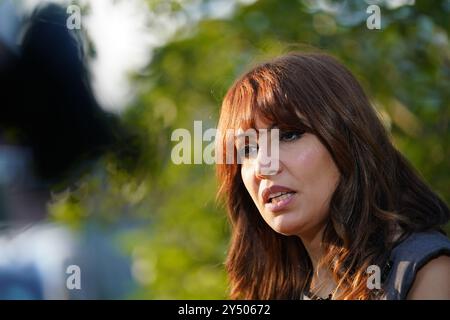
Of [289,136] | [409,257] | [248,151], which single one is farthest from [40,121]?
[409,257]

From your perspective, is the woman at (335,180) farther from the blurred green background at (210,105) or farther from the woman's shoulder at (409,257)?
the blurred green background at (210,105)

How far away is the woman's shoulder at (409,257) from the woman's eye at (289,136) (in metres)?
0.29

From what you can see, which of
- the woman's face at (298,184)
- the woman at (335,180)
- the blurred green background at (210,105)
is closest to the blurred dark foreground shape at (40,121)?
the blurred green background at (210,105)

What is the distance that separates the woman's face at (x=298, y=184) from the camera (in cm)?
151

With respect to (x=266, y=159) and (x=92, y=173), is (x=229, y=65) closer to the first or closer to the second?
(x=92, y=173)

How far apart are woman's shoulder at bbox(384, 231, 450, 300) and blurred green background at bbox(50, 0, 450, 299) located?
111cm

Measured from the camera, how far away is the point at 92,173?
2533mm

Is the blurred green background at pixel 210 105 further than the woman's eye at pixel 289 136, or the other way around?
the blurred green background at pixel 210 105

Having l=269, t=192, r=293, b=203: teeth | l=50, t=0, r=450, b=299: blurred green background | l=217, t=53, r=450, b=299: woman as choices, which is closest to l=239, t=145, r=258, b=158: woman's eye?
l=217, t=53, r=450, b=299: woman

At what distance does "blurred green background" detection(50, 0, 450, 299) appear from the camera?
8.48ft

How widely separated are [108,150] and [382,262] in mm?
1322

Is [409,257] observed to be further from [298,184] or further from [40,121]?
[40,121]

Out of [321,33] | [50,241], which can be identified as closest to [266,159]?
[321,33]

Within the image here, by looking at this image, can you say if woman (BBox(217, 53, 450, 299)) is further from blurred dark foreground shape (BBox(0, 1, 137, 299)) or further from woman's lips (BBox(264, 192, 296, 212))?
blurred dark foreground shape (BBox(0, 1, 137, 299))
